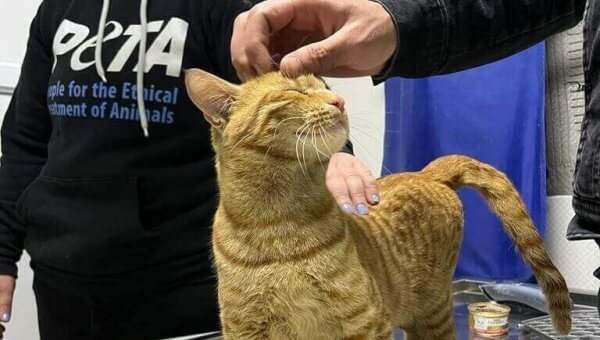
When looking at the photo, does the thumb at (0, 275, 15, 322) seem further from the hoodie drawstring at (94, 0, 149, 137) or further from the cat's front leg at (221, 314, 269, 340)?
the cat's front leg at (221, 314, 269, 340)

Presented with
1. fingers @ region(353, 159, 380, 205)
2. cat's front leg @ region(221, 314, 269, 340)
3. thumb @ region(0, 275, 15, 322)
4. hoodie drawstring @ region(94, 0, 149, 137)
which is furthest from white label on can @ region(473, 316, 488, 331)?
thumb @ region(0, 275, 15, 322)

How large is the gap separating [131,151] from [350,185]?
50 cm

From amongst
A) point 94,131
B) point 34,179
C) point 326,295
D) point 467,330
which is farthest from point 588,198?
point 34,179

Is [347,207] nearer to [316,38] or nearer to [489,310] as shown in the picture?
[316,38]

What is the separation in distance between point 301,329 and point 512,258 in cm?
125

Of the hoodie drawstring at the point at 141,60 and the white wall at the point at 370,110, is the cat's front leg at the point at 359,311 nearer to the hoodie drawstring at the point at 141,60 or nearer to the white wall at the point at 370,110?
the hoodie drawstring at the point at 141,60

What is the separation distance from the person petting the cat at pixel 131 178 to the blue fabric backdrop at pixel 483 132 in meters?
0.85

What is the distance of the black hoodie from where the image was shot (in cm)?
108

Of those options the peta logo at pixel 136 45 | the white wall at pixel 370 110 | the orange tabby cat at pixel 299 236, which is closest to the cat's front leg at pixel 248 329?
the orange tabby cat at pixel 299 236

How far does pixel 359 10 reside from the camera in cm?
69

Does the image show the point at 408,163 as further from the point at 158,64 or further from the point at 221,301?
the point at 221,301

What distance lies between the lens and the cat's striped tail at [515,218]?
81cm

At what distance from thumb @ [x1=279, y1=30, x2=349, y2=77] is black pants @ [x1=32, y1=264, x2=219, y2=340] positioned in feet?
1.75

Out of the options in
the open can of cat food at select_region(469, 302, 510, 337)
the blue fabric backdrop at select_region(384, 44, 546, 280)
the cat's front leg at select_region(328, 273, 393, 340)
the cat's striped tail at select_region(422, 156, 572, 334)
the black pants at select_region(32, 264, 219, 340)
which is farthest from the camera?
the blue fabric backdrop at select_region(384, 44, 546, 280)
